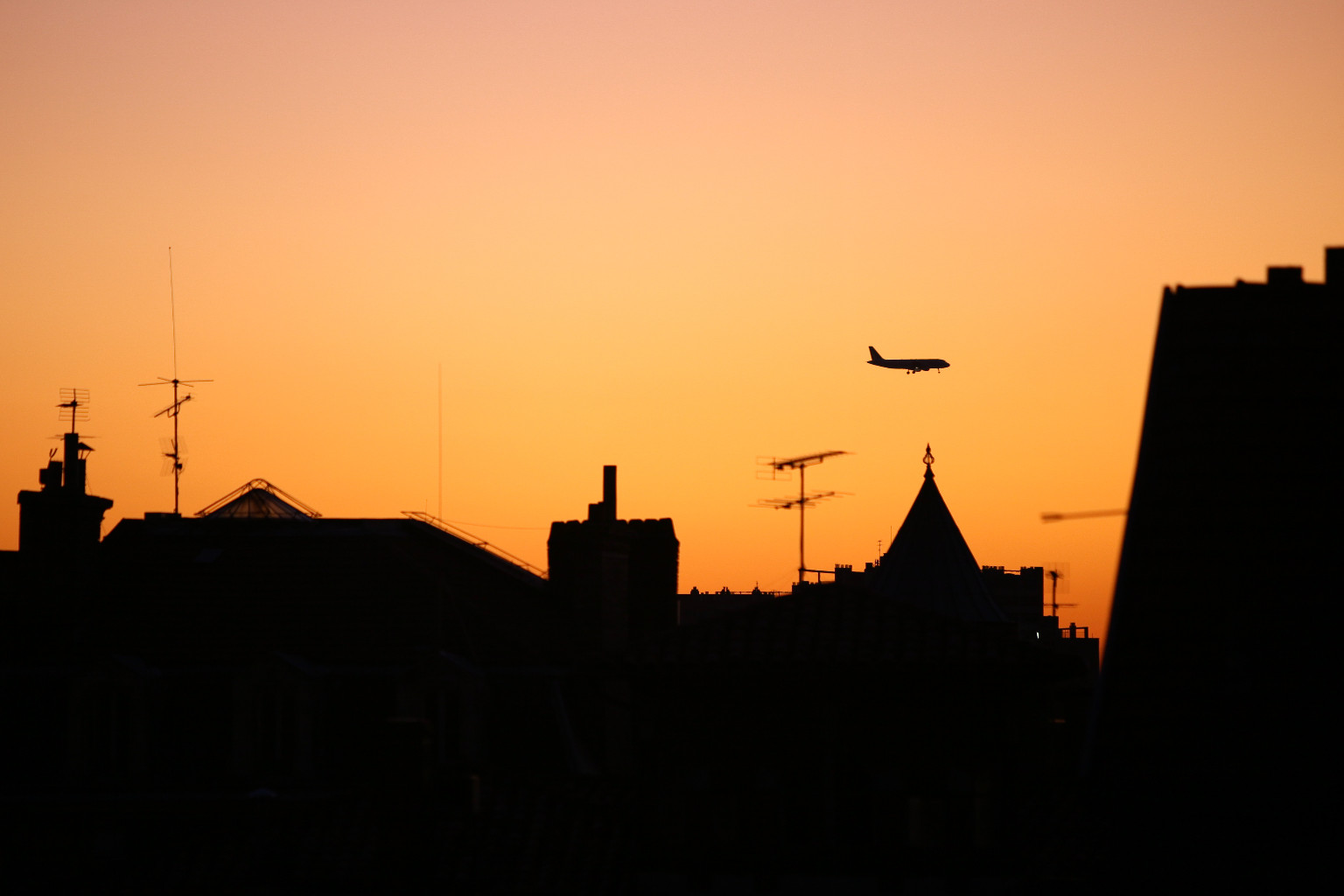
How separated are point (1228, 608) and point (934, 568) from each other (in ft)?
118

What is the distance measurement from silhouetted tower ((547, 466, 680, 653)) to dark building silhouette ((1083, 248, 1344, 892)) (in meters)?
22.5

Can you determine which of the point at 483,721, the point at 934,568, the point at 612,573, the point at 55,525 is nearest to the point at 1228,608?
the point at 483,721

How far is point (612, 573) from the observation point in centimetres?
3819

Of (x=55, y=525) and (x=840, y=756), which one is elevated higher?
(x=55, y=525)

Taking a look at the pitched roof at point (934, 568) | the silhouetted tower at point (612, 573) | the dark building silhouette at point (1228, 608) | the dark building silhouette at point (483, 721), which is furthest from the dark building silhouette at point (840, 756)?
the pitched roof at point (934, 568)

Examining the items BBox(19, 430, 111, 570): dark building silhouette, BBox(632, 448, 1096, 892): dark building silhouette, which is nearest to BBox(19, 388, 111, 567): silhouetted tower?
BBox(19, 430, 111, 570): dark building silhouette

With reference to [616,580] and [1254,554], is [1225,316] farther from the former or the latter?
[616,580]

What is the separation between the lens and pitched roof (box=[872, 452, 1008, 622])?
165ft

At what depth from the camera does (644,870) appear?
1075 inches

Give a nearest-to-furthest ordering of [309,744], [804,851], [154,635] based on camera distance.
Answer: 1. [804,851]
2. [309,744]
3. [154,635]

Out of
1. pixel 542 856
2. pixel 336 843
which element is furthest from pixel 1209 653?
pixel 336 843

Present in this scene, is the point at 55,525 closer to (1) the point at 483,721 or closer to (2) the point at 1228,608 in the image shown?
(1) the point at 483,721

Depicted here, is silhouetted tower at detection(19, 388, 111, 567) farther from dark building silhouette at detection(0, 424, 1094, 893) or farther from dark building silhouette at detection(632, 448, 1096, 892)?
dark building silhouette at detection(632, 448, 1096, 892)

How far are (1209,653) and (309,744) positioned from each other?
23.1m
